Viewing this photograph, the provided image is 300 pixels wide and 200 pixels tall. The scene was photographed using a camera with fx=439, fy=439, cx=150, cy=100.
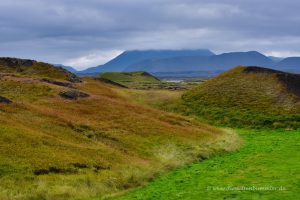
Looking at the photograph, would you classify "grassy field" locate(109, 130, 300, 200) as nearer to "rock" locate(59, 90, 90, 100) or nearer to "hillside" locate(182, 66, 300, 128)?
"rock" locate(59, 90, 90, 100)

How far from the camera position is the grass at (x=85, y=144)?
34.1 metres

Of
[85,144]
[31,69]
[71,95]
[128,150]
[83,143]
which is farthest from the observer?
[31,69]

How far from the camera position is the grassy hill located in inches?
1345

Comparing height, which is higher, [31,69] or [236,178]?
[31,69]

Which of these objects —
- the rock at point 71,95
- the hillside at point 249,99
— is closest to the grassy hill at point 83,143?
the rock at point 71,95

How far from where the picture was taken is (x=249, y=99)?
10000 cm

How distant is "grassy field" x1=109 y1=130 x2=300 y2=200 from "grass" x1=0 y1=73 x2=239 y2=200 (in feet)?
7.52

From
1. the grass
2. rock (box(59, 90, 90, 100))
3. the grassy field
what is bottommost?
the grassy field

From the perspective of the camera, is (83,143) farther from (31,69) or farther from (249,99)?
(31,69)

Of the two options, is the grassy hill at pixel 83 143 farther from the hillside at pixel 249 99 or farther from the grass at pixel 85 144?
the hillside at pixel 249 99

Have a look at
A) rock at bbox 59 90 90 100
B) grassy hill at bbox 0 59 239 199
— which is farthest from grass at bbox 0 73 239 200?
rock at bbox 59 90 90 100

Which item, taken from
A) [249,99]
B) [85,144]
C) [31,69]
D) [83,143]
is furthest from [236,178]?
[31,69]

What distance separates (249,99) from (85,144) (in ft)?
200

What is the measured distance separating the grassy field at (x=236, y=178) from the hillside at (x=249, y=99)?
32.3 meters
